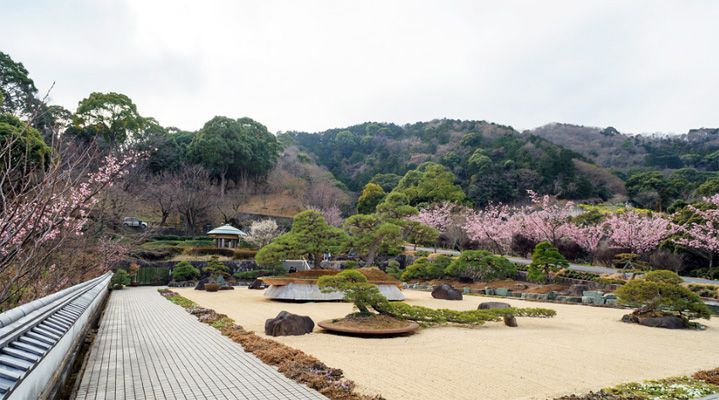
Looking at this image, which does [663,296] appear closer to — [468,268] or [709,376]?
[709,376]

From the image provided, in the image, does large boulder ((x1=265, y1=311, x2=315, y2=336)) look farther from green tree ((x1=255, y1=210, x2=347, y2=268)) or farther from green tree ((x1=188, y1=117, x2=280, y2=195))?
green tree ((x1=188, y1=117, x2=280, y2=195))

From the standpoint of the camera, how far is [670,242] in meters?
23.7

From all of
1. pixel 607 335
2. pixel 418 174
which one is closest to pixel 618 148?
pixel 418 174

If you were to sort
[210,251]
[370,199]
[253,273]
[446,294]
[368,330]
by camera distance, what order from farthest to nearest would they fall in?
[370,199] < [210,251] < [253,273] < [446,294] < [368,330]

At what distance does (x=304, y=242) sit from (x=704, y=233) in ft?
67.0

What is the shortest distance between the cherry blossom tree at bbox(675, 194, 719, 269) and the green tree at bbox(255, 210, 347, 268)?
17.6 metres

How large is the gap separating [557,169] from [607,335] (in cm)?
4561

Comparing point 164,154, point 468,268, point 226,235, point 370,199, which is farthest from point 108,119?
point 468,268

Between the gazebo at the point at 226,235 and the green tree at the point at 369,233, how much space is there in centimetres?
1560

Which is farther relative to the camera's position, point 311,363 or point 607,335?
point 607,335

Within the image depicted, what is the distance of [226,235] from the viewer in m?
33.2

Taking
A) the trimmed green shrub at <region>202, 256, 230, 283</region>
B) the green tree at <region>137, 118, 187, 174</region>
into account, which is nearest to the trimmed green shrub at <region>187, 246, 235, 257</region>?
the trimmed green shrub at <region>202, 256, 230, 283</region>

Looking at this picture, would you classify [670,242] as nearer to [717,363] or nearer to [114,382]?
[717,363]

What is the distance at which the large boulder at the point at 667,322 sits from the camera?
11.1m
